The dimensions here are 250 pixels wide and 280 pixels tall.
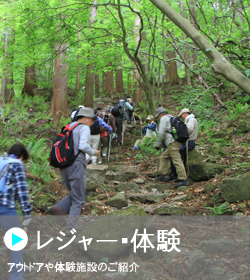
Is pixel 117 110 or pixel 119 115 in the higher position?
pixel 117 110

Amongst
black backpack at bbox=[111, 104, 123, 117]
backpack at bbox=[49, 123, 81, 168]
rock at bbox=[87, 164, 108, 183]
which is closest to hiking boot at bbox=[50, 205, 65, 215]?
backpack at bbox=[49, 123, 81, 168]

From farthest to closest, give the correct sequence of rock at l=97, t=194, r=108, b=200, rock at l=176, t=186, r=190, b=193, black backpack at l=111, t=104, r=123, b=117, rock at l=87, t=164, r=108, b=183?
1. black backpack at l=111, t=104, r=123, b=117
2. rock at l=87, t=164, r=108, b=183
3. rock at l=176, t=186, r=190, b=193
4. rock at l=97, t=194, r=108, b=200

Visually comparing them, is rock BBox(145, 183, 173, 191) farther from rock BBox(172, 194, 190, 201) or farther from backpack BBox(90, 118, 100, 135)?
backpack BBox(90, 118, 100, 135)

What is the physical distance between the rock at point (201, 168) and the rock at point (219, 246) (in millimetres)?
3477

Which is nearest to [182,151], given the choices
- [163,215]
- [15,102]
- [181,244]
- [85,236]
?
[163,215]

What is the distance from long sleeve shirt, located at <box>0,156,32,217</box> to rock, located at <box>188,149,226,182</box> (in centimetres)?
531

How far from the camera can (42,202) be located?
207 inches

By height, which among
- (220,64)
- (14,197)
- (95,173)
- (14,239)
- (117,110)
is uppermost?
(117,110)

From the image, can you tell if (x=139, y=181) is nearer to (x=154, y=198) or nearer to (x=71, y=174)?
(x=154, y=198)

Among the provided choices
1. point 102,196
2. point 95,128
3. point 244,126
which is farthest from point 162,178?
point 244,126

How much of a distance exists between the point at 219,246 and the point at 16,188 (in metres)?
2.72

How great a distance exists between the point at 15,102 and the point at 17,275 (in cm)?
1572

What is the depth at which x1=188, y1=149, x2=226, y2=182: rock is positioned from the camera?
7203 mm

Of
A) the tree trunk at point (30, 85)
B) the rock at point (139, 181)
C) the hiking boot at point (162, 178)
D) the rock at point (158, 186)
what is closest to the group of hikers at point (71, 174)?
the rock at point (158, 186)
